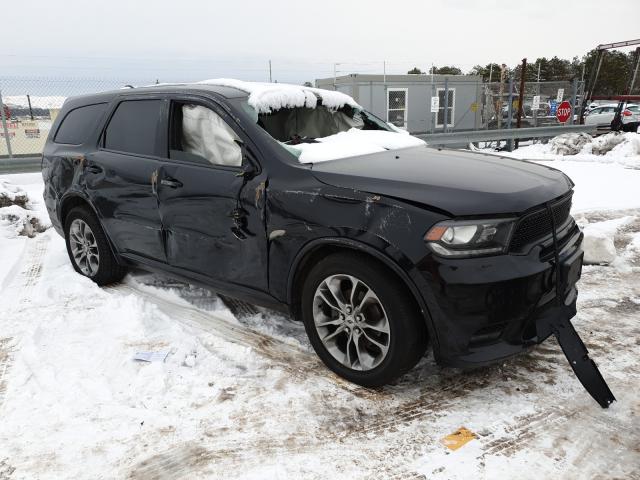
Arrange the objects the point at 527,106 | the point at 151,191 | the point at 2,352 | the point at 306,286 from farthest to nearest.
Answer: the point at 527,106 < the point at 151,191 < the point at 2,352 < the point at 306,286

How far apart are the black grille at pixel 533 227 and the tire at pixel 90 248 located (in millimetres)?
3477

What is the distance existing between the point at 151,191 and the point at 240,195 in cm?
97

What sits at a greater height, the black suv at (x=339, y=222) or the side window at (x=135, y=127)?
the side window at (x=135, y=127)

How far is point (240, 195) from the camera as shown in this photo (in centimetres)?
323

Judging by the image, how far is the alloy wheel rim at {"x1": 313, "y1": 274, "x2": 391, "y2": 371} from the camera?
2.78 metres

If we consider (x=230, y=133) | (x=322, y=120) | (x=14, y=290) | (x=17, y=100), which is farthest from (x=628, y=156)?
(x=17, y=100)

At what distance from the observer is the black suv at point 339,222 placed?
8.28 feet

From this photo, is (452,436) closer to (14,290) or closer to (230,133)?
(230,133)

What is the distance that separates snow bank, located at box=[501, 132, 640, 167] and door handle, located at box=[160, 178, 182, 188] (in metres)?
9.70

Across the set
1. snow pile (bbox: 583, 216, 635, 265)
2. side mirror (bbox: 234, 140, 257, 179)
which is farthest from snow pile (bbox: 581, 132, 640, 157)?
side mirror (bbox: 234, 140, 257, 179)

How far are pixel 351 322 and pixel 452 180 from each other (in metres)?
0.96

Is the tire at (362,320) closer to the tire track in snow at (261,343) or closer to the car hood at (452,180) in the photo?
the tire track in snow at (261,343)

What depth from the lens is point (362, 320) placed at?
2.83m

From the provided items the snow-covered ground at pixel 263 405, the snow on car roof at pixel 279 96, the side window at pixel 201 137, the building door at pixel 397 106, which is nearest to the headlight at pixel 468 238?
the snow-covered ground at pixel 263 405
